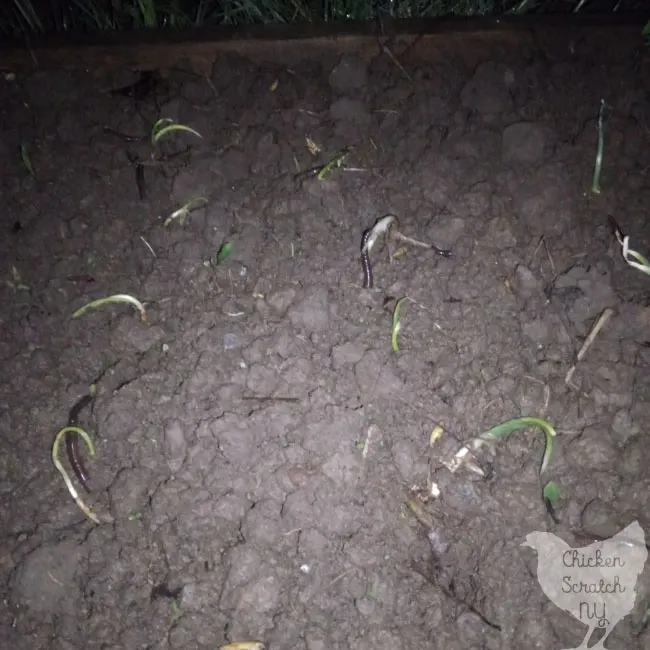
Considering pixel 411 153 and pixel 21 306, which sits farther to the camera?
pixel 411 153

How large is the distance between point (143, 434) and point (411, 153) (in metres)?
1.00

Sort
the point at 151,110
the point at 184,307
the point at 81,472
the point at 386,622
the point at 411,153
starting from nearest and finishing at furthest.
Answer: the point at 386,622 → the point at 81,472 → the point at 184,307 → the point at 411,153 → the point at 151,110

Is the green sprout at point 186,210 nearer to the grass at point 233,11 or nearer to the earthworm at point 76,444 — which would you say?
the earthworm at point 76,444

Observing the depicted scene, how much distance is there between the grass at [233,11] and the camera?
6.65 ft

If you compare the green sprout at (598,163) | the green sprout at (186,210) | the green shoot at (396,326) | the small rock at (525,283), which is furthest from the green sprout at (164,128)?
the green sprout at (598,163)

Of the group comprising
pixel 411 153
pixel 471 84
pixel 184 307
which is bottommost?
pixel 184 307

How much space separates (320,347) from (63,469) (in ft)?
2.02

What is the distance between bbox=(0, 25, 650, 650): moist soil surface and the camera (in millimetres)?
1240

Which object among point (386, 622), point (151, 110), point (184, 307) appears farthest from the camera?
point (151, 110)

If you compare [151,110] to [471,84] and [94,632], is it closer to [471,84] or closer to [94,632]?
[471,84]

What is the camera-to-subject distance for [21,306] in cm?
158

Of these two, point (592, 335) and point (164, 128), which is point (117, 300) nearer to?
point (164, 128)

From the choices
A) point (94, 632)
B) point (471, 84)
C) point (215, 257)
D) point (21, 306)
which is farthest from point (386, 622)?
point (471, 84)

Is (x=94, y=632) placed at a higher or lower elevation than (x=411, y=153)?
lower
